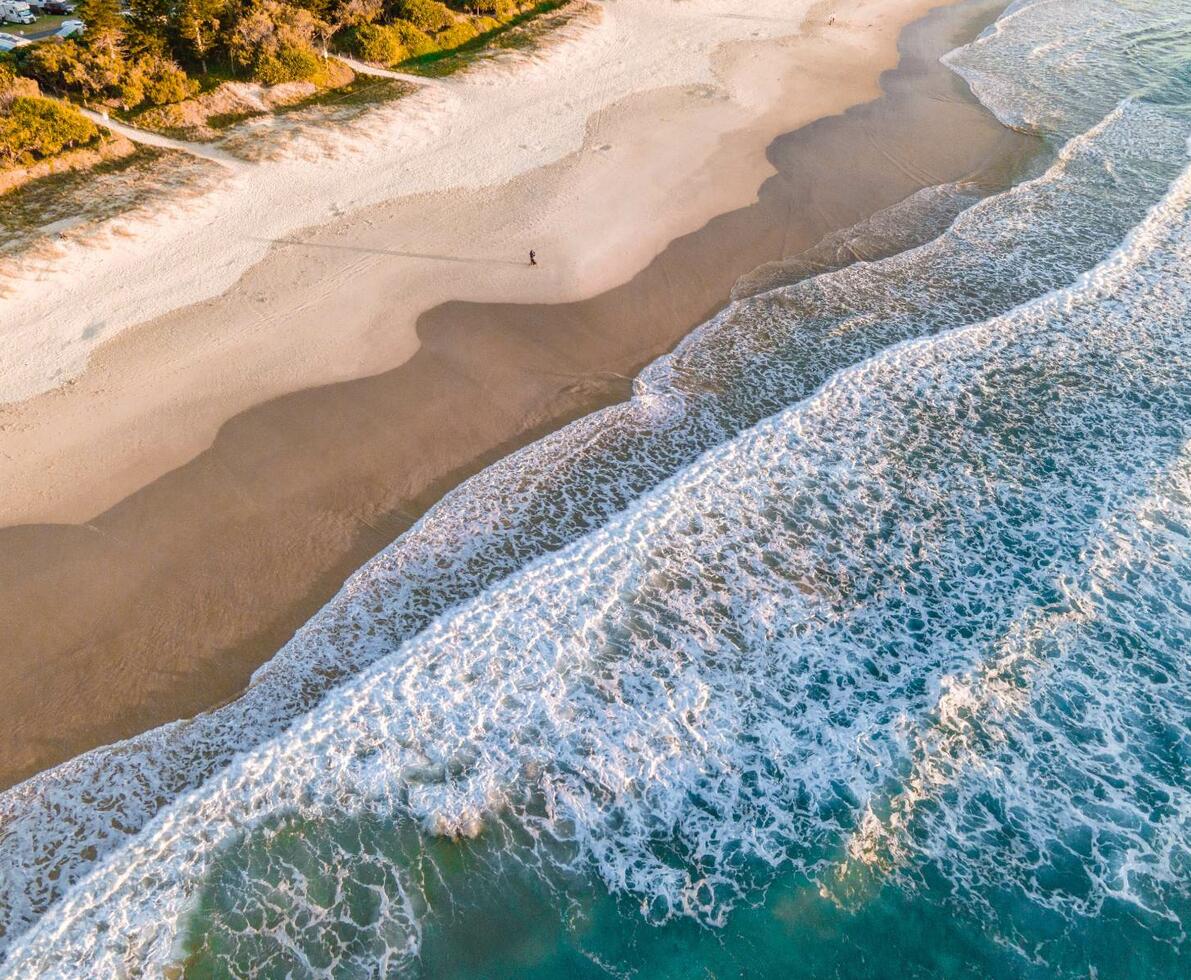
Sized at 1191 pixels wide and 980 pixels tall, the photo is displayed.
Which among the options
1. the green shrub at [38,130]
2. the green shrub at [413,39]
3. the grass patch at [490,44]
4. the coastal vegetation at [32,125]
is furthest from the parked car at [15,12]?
the grass patch at [490,44]

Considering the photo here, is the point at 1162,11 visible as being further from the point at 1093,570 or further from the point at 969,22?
the point at 1093,570

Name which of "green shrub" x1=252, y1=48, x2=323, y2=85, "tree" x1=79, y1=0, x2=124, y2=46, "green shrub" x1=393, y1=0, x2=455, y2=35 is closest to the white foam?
"green shrub" x1=252, y1=48, x2=323, y2=85

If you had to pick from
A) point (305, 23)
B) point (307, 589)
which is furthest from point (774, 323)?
point (305, 23)

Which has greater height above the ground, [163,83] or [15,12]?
[15,12]

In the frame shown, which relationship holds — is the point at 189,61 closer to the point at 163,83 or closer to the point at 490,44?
the point at 163,83

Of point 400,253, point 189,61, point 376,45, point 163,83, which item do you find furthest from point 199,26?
point 400,253

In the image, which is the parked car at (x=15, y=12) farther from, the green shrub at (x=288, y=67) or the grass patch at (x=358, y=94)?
the grass patch at (x=358, y=94)
